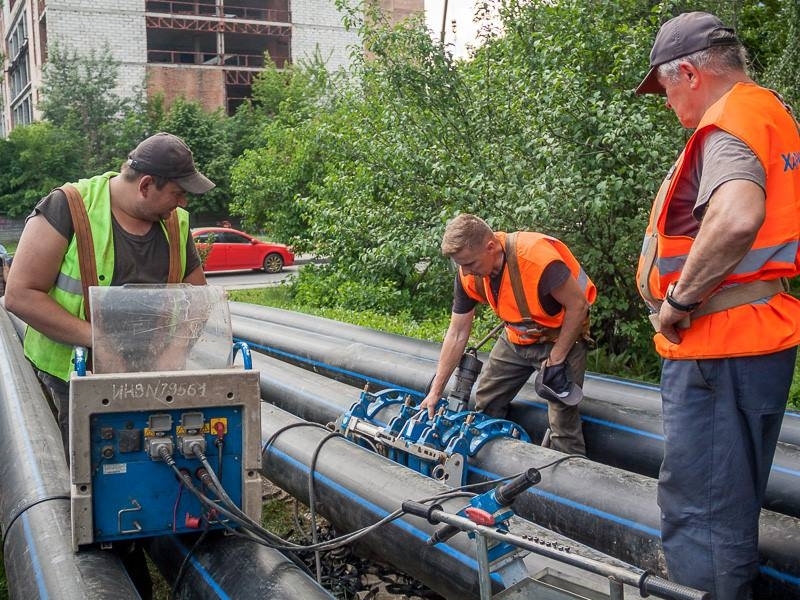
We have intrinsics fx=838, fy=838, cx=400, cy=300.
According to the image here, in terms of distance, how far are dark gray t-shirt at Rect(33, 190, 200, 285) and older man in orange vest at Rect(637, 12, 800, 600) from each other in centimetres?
215

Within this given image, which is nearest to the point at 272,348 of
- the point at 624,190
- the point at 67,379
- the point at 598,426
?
the point at 624,190

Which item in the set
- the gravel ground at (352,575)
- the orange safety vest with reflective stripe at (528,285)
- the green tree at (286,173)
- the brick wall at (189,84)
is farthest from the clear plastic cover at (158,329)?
the brick wall at (189,84)

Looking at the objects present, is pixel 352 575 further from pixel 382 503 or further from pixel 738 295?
pixel 738 295

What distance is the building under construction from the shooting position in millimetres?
38406

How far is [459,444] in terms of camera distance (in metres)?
4.52

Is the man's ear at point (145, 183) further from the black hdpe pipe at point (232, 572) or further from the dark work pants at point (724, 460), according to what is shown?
the dark work pants at point (724, 460)

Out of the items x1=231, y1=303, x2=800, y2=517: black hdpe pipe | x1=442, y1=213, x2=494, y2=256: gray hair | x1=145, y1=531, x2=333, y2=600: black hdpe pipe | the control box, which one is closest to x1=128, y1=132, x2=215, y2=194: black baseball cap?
the control box

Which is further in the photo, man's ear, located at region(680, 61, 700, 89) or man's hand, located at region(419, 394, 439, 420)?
man's hand, located at region(419, 394, 439, 420)

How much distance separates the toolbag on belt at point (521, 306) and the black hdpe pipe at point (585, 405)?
49cm

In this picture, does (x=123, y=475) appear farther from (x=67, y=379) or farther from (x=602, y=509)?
(x=602, y=509)

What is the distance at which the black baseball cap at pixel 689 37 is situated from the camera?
108 inches

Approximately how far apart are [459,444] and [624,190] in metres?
3.68

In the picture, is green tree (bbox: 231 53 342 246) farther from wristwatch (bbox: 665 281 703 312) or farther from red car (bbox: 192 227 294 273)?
wristwatch (bbox: 665 281 703 312)

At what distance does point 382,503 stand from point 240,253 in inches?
773
